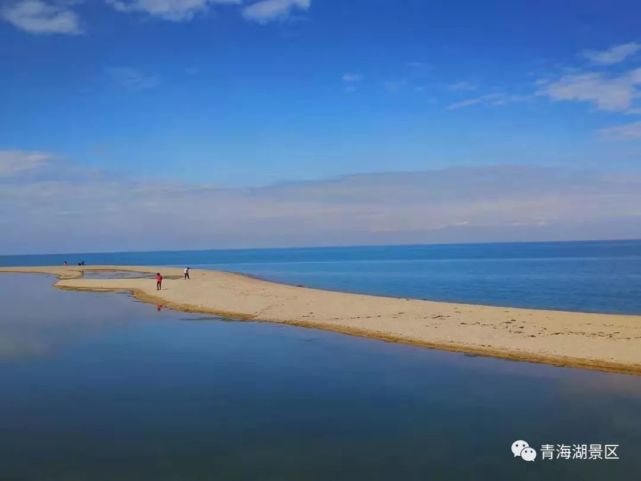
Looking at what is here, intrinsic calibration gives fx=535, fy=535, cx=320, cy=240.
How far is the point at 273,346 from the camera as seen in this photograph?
1164 inches

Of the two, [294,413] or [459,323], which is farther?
[459,323]

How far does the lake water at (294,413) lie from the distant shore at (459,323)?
5.62 feet

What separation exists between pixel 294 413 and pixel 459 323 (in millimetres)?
18798

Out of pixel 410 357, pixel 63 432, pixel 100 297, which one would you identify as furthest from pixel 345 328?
pixel 100 297

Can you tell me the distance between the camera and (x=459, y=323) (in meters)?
34.1

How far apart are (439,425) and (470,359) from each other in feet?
31.4

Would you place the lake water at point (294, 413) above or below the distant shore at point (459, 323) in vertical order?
below

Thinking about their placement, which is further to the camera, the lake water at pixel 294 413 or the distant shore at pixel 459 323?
the distant shore at pixel 459 323

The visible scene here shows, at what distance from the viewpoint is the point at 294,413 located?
1798cm

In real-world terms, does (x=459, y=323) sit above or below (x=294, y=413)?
above

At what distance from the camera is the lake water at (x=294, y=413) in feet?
45.2

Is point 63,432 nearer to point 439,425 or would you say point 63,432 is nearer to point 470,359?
point 439,425

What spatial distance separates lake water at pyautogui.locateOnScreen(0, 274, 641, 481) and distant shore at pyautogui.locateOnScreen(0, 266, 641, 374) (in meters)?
1.71

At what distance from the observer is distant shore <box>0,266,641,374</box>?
25547 millimetres
